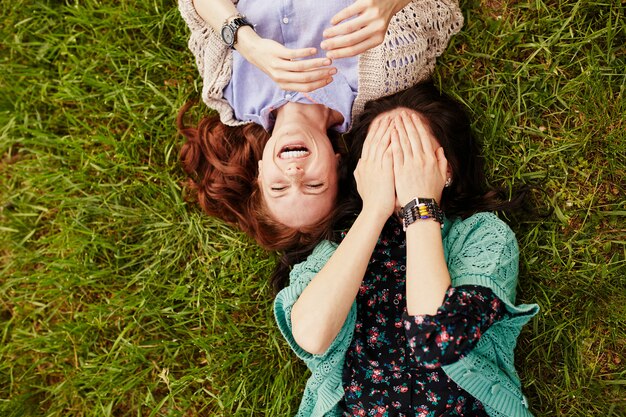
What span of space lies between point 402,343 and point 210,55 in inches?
79.2

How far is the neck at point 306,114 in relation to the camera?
3.27 metres

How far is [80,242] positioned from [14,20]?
1747 millimetres

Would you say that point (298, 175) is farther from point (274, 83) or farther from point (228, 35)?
point (228, 35)

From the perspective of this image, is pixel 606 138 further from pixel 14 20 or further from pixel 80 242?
pixel 14 20

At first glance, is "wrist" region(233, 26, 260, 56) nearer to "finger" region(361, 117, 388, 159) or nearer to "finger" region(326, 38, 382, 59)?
"finger" region(326, 38, 382, 59)

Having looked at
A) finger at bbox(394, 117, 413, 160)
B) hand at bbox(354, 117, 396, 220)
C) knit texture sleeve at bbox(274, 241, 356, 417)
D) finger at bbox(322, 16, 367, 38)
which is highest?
finger at bbox(322, 16, 367, 38)

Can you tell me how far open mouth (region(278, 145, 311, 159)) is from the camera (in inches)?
116

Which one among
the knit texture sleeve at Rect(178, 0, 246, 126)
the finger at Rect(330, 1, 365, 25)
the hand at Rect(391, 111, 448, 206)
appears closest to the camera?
the finger at Rect(330, 1, 365, 25)

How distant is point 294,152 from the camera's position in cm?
297

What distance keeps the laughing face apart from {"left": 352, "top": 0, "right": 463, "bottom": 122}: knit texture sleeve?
443 millimetres

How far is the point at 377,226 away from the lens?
115 inches

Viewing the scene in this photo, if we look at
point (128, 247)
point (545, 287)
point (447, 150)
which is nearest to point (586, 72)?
point (447, 150)

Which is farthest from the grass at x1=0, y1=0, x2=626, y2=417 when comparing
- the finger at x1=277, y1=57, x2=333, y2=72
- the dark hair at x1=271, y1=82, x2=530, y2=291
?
the finger at x1=277, y1=57, x2=333, y2=72

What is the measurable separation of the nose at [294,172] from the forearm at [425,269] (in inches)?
24.5
